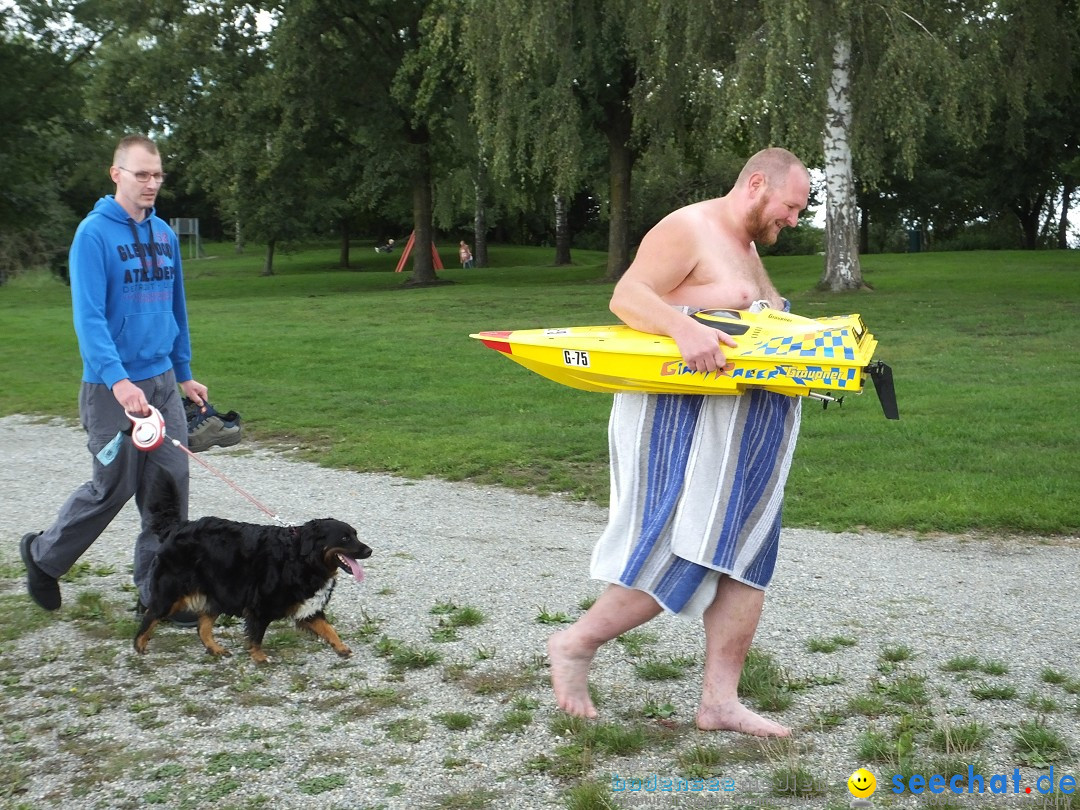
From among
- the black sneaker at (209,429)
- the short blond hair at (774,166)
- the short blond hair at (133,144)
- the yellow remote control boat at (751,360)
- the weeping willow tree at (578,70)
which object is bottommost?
the black sneaker at (209,429)

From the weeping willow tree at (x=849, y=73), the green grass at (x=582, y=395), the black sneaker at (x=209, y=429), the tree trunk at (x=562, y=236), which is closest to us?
the black sneaker at (x=209, y=429)

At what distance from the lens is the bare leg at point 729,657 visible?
151 inches

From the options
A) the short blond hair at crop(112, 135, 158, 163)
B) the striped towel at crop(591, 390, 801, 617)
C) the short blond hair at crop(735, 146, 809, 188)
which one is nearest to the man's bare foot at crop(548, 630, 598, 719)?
the striped towel at crop(591, 390, 801, 617)

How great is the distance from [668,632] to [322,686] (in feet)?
4.90

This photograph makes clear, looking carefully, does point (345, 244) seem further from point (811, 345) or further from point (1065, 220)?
point (811, 345)

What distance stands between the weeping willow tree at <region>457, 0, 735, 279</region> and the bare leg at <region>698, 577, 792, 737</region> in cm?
1667

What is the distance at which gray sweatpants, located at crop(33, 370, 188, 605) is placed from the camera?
4.89 meters

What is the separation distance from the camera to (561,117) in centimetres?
2369

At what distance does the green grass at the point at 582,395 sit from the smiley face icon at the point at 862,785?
12.8 feet

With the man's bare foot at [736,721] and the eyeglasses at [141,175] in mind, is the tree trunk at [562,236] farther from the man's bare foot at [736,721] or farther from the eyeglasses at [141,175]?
the man's bare foot at [736,721]

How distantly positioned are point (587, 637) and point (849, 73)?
17.8 meters

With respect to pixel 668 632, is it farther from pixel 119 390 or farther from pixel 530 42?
pixel 530 42

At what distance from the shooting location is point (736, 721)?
3.86 m

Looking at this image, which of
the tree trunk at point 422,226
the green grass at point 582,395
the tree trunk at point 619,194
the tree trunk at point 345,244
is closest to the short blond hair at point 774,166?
the green grass at point 582,395
